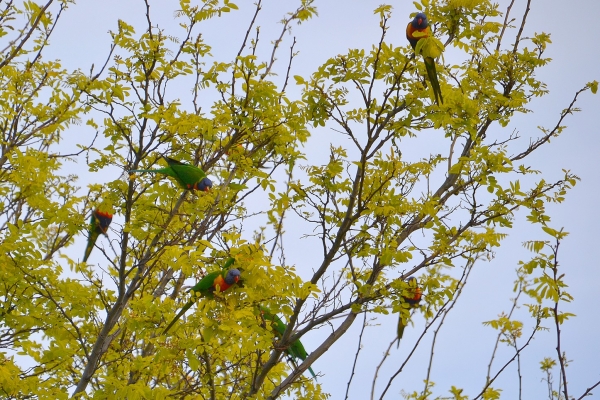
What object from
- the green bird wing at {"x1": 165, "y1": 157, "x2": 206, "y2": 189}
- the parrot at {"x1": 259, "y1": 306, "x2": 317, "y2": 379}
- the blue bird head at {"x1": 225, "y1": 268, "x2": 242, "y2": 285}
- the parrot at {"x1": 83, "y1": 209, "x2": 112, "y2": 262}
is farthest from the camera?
the parrot at {"x1": 83, "y1": 209, "x2": 112, "y2": 262}

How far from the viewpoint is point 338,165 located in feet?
14.4

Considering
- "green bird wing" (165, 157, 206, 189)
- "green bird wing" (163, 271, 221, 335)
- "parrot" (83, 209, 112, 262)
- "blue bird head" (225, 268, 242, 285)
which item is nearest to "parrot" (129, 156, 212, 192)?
"green bird wing" (165, 157, 206, 189)

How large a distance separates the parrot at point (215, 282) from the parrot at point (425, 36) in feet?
5.98

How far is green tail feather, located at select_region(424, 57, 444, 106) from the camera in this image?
380 cm

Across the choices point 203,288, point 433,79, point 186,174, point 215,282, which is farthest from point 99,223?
point 433,79

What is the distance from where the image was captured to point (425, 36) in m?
3.75

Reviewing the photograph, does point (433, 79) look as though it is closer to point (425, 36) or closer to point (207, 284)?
point (425, 36)

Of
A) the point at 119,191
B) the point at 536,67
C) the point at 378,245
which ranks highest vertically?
the point at 536,67

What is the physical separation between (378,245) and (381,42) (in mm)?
1524

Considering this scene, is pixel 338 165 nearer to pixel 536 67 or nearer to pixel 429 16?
pixel 429 16

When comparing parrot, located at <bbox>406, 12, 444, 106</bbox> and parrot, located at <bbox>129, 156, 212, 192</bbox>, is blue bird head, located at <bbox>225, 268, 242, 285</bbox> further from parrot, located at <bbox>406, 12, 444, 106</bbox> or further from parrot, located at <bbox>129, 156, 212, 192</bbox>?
parrot, located at <bbox>406, 12, 444, 106</bbox>

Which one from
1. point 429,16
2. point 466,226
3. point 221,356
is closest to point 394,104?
point 429,16

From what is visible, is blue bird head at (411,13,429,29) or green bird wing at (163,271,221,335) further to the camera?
blue bird head at (411,13,429,29)

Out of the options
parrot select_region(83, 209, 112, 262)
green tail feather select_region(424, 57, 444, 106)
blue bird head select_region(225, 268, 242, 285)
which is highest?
green tail feather select_region(424, 57, 444, 106)
